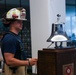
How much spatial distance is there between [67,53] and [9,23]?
0.69 metres

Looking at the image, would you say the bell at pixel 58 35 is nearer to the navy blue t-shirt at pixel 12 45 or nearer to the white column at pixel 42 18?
the navy blue t-shirt at pixel 12 45

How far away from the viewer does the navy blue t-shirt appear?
7.52ft

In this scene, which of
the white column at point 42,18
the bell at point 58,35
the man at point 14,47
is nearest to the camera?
the man at point 14,47

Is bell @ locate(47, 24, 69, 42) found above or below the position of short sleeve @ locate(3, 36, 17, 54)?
above

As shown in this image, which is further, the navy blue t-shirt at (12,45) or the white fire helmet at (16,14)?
the white fire helmet at (16,14)

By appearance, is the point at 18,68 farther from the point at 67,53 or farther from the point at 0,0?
the point at 0,0

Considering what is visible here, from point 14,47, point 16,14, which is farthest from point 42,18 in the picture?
point 14,47

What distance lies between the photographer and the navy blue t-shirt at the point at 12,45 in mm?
2293

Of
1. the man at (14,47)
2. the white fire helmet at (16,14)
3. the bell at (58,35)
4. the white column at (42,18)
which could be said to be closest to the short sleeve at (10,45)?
the man at (14,47)

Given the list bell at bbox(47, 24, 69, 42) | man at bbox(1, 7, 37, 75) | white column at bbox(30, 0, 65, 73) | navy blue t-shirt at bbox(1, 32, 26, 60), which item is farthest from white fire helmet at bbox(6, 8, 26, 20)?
white column at bbox(30, 0, 65, 73)

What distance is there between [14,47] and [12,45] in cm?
3

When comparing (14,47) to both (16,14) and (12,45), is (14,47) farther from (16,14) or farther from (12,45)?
(16,14)

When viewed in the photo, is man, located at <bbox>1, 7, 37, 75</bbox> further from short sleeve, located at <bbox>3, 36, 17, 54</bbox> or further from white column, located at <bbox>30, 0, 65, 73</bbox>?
white column, located at <bbox>30, 0, 65, 73</bbox>

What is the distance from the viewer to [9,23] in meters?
2.45
